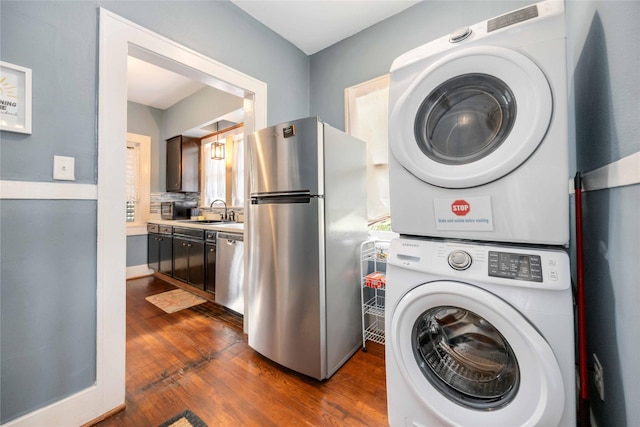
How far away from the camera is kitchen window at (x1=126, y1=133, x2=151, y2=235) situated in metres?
4.09

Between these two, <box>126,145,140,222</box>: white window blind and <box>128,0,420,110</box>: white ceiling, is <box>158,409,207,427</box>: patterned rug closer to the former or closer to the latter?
<box>128,0,420,110</box>: white ceiling

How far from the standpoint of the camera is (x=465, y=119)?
107 cm

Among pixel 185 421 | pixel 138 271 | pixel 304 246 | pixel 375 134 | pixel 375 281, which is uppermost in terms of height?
pixel 375 134

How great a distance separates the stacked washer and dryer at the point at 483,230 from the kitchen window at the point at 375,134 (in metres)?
1.05

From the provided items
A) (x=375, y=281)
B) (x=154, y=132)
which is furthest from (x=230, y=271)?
(x=154, y=132)

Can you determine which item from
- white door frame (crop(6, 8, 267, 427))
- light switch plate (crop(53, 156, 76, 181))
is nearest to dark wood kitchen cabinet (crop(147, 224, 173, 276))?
white door frame (crop(6, 8, 267, 427))

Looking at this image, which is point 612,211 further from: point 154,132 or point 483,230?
point 154,132

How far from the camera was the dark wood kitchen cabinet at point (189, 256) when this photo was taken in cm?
294

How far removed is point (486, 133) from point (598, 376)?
101cm

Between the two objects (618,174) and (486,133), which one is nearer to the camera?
(618,174)

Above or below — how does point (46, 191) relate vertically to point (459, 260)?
above

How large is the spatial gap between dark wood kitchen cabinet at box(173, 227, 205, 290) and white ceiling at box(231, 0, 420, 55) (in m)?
2.21

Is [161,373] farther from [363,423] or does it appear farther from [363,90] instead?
[363,90]

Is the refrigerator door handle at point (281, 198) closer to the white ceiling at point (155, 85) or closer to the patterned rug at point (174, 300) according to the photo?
the patterned rug at point (174, 300)
